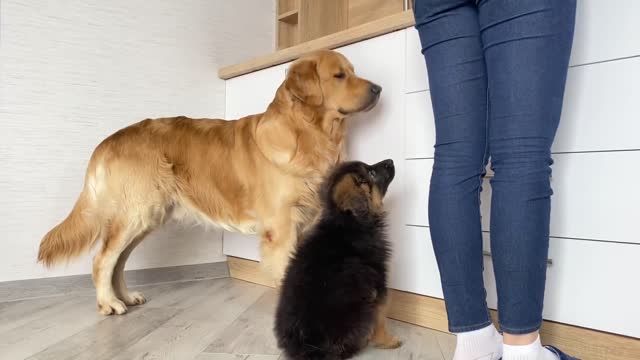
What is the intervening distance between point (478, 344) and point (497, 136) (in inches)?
20.4

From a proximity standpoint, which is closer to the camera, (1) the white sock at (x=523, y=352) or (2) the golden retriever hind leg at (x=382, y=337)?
(1) the white sock at (x=523, y=352)

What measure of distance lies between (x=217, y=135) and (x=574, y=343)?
1655 millimetres

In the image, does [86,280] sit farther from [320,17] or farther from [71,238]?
[320,17]

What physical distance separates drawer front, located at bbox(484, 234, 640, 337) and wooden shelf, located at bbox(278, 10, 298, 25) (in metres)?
2.26

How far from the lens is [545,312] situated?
1437 millimetres

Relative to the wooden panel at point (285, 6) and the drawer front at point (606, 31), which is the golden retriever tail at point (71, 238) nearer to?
the wooden panel at point (285, 6)

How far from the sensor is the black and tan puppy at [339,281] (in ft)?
4.33

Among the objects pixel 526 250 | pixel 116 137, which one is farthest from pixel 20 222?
pixel 526 250

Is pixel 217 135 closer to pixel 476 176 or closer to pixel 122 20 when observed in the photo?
pixel 122 20

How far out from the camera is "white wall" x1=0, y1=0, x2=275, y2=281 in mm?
2111

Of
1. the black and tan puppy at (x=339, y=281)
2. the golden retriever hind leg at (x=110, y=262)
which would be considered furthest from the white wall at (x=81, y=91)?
the black and tan puppy at (x=339, y=281)

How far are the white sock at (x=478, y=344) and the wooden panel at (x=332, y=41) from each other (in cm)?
122

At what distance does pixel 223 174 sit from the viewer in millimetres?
2082

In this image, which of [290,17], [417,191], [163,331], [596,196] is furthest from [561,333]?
[290,17]
